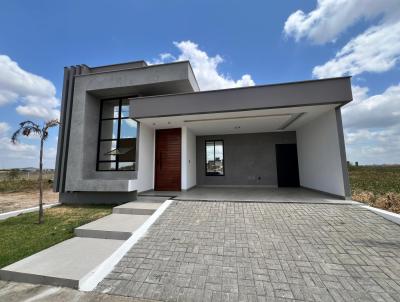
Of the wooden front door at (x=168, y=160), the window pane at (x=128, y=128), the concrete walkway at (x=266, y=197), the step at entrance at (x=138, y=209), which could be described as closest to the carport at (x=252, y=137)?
the wooden front door at (x=168, y=160)

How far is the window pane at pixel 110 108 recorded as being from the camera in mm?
8391

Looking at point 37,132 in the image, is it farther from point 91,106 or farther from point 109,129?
point 109,129

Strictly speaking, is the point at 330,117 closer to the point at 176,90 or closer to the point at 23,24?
the point at 176,90

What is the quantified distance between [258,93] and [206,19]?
6.38 metres

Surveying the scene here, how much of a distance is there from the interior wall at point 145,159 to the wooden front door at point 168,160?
0.77 feet

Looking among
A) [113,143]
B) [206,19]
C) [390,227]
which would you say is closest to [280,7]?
[206,19]

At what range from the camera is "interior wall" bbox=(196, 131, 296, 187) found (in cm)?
916

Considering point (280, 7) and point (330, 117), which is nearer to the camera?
point (330, 117)

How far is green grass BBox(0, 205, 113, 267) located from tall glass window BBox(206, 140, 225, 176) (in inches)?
209

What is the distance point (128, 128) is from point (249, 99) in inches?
216

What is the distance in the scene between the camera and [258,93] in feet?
17.9

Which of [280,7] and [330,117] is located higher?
[280,7]

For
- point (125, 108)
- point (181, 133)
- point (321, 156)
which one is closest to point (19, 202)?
point (125, 108)

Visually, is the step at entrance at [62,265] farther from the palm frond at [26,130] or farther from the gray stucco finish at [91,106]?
the palm frond at [26,130]
